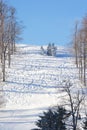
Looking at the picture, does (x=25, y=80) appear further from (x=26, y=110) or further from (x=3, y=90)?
(x=26, y=110)

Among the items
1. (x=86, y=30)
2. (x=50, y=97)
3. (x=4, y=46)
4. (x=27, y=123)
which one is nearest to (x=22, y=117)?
(x=27, y=123)

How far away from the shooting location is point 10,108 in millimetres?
38000

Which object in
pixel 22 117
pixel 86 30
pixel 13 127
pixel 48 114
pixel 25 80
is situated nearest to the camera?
pixel 48 114

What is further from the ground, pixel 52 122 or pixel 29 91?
pixel 29 91

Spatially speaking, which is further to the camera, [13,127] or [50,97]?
[50,97]

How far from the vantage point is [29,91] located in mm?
44062

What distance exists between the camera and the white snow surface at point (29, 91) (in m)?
34.3

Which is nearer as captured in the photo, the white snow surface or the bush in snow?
the bush in snow

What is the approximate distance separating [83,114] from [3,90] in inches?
408

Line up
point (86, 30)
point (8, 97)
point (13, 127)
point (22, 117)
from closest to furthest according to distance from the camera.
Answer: point (13, 127) → point (22, 117) → point (8, 97) → point (86, 30)

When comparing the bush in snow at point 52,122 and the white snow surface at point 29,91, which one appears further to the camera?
the white snow surface at point 29,91

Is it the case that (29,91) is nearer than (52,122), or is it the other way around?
(52,122)

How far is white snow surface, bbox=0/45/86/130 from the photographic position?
1350 inches

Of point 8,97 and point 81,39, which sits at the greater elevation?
point 81,39
